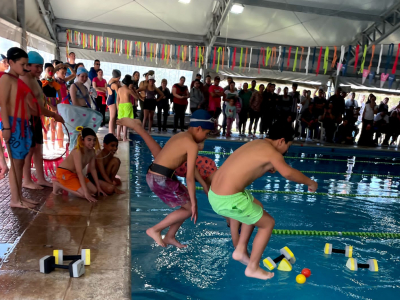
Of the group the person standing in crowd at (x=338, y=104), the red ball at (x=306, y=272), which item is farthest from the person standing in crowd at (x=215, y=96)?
the red ball at (x=306, y=272)

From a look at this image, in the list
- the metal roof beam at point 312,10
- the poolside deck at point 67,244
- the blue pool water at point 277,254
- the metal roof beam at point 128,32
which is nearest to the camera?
the poolside deck at point 67,244

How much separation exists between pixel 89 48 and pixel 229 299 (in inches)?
541

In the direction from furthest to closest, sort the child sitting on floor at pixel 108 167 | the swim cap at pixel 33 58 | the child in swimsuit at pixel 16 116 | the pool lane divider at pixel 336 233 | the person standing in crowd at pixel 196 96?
the person standing in crowd at pixel 196 96 → the child sitting on floor at pixel 108 167 → the pool lane divider at pixel 336 233 → the swim cap at pixel 33 58 → the child in swimsuit at pixel 16 116

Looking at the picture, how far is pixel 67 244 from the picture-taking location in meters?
2.78

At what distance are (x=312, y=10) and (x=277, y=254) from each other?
40.5 feet

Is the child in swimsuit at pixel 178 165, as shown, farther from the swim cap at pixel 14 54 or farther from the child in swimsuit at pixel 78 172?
the swim cap at pixel 14 54

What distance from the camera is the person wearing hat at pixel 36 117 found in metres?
3.88

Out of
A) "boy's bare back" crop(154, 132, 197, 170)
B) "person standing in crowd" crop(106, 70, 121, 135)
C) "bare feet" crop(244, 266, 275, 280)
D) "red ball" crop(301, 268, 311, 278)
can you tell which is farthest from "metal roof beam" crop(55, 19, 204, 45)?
"bare feet" crop(244, 266, 275, 280)

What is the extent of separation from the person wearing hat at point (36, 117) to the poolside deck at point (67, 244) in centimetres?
28

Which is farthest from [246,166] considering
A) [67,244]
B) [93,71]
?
[93,71]

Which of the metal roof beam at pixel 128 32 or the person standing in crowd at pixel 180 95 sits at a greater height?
the metal roof beam at pixel 128 32

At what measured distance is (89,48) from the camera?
47.4 ft

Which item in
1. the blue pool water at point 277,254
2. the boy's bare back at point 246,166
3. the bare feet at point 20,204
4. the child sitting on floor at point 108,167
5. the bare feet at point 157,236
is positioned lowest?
the blue pool water at point 277,254

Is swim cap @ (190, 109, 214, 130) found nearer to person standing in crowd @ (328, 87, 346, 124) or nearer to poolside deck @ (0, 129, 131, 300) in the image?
poolside deck @ (0, 129, 131, 300)
